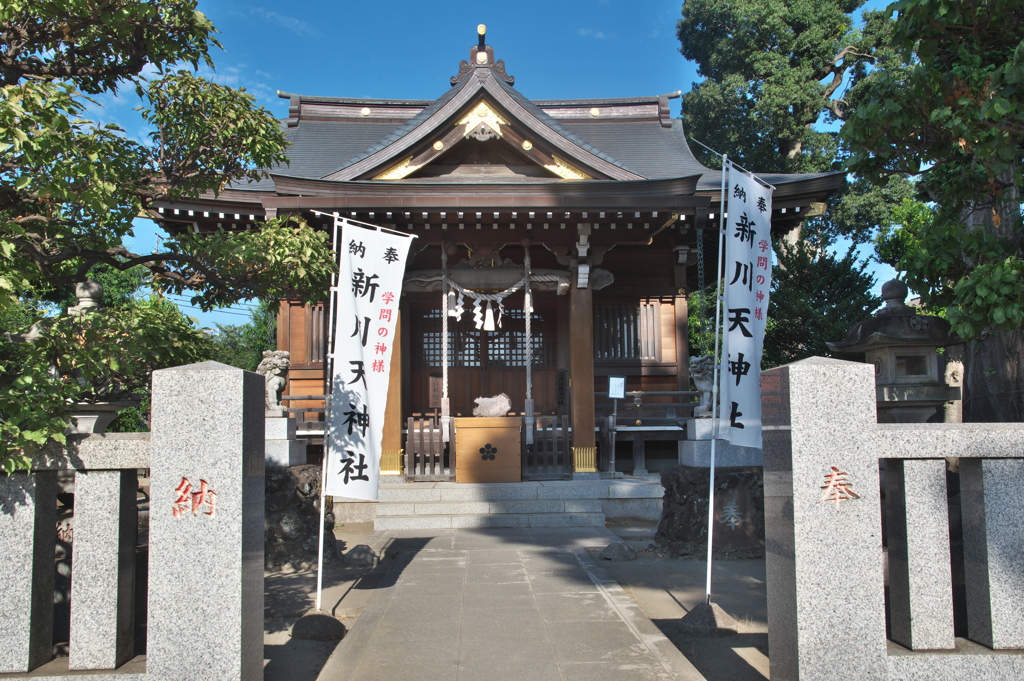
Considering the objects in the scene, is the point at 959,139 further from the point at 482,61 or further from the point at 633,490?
the point at 482,61

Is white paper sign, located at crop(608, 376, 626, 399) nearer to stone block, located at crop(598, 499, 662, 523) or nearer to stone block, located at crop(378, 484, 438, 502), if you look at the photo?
stone block, located at crop(598, 499, 662, 523)

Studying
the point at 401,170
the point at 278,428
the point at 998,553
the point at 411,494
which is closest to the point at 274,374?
the point at 278,428

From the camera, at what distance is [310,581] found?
721 cm

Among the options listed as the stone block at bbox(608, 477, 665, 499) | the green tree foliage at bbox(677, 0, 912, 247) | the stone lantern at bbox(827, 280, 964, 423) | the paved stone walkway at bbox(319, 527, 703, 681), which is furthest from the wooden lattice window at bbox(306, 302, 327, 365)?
the green tree foliage at bbox(677, 0, 912, 247)

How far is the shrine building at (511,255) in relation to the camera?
1084cm

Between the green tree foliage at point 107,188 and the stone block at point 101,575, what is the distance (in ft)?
1.36

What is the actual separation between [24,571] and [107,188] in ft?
6.85

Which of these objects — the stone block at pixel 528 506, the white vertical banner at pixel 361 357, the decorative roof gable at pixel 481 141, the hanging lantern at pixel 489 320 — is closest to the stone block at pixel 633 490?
the stone block at pixel 528 506

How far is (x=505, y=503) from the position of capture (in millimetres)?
10414

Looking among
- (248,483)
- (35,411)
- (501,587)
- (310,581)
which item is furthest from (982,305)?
(310,581)

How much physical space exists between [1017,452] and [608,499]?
7454 mm

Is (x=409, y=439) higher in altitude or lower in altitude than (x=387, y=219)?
lower

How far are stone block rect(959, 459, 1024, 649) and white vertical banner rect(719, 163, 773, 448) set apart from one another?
6.35 ft

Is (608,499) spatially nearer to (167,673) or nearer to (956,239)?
(956,239)
